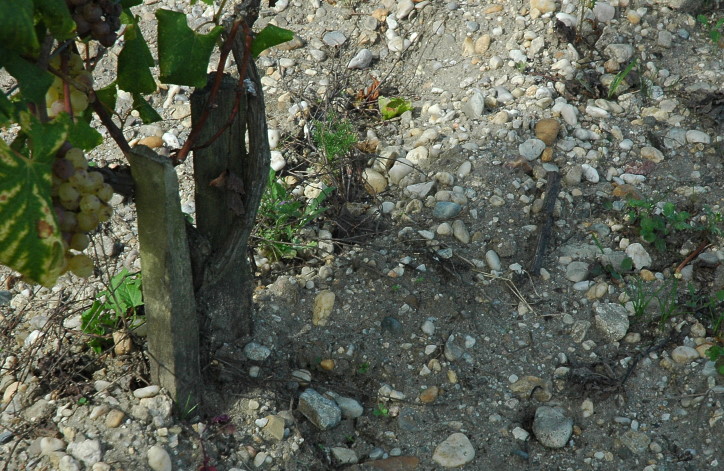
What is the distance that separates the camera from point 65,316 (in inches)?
90.4

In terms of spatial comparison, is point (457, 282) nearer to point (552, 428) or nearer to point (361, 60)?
point (552, 428)

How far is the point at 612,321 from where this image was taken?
2576mm

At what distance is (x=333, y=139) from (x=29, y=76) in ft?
5.68

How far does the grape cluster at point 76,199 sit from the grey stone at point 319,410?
Answer: 96cm

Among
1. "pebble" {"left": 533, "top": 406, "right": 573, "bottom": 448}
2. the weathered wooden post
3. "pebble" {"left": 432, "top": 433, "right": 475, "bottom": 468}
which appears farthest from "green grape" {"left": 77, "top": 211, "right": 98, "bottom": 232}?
"pebble" {"left": 533, "top": 406, "right": 573, "bottom": 448}

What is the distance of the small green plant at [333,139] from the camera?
299cm

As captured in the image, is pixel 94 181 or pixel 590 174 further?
pixel 590 174

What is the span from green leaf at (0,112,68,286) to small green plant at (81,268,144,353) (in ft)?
3.03

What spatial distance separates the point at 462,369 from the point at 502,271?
1.51 ft

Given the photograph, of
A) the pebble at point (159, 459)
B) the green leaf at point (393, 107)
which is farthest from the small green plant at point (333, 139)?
the pebble at point (159, 459)

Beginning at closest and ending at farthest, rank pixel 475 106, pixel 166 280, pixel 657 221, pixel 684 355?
pixel 166 280 < pixel 684 355 < pixel 657 221 < pixel 475 106

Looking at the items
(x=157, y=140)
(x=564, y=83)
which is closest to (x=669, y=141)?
(x=564, y=83)

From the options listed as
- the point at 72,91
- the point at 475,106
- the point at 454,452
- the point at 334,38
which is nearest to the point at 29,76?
the point at 72,91

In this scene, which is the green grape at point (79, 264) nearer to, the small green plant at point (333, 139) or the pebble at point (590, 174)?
the small green plant at point (333, 139)
